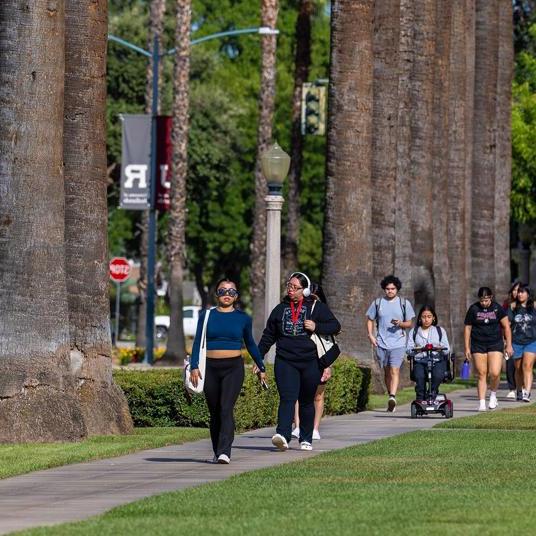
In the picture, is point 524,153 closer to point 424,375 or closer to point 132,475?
point 424,375

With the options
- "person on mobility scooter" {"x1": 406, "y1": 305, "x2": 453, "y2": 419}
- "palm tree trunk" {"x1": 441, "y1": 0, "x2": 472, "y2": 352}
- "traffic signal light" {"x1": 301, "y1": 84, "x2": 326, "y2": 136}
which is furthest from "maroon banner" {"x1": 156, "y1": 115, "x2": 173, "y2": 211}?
"person on mobility scooter" {"x1": 406, "y1": 305, "x2": 453, "y2": 419}

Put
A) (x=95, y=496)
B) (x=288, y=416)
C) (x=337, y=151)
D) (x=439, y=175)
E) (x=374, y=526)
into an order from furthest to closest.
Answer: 1. (x=439, y=175)
2. (x=337, y=151)
3. (x=288, y=416)
4. (x=95, y=496)
5. (x=374, y=526)

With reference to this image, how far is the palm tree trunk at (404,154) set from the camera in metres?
36.2

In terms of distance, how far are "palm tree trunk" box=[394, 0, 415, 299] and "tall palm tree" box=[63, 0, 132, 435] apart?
46.7ft

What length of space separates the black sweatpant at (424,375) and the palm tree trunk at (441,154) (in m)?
13.0

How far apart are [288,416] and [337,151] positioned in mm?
11849

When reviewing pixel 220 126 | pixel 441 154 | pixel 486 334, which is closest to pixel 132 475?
pixel 486 334

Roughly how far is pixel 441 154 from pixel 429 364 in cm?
1409

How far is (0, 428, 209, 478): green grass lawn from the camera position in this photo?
17.8 metres

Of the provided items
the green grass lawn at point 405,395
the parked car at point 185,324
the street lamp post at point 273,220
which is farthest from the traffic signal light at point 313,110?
the parked car at point 185,324

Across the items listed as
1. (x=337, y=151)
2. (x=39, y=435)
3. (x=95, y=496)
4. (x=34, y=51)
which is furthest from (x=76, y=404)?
(x=337, y=151)

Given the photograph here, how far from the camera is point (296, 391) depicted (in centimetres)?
1998

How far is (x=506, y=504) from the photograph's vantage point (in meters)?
14.1

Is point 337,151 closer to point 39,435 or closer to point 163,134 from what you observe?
point 39,435
